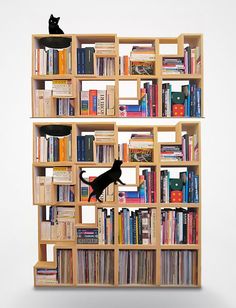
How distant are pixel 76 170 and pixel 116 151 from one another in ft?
1.49

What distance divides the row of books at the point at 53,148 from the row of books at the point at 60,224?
52 centimetres

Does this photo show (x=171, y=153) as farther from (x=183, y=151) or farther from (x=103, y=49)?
(x=103, y=49)

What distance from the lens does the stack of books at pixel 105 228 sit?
6.43m

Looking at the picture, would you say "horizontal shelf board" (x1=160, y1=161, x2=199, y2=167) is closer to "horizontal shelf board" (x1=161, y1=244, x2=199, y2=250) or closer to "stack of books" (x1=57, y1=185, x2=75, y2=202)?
"horizontal shelf board" (x1=161, y1=244, x2=199, y2=250)

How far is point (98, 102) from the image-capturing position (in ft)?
21.3

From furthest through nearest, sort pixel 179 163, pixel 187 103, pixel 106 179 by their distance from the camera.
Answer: pixel 187 103 → pixel 179 163 → pixel 106 179

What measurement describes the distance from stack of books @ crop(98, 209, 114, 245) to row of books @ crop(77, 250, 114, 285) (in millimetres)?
124

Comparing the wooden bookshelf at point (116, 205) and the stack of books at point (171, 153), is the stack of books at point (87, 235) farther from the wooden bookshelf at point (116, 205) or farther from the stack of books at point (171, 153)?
the stack of books at point (171, 153)

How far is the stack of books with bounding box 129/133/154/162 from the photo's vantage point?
21.0ft

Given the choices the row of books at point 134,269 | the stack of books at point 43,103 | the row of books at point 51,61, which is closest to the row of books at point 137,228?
the row of books at point 134,269

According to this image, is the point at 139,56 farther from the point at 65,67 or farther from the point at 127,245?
the point at 127,245

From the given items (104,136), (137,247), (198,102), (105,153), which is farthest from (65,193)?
(198,102)

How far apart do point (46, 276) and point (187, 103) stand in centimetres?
231

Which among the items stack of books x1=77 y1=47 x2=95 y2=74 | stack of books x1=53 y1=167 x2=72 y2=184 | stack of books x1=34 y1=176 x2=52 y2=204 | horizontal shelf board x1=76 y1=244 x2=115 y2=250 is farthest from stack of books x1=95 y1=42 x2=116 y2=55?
horizontal shelf board x1=76 y1=244 x2=115 y2=250
